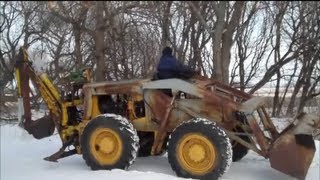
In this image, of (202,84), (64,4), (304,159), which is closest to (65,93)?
(202,84)

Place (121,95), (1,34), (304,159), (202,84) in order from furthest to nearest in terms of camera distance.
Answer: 1. (1,34)
2. (121,95)
3. (202,84)
4. (304,159)

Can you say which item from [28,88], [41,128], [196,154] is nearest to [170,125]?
[196,154]

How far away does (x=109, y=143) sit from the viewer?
7.60 metres

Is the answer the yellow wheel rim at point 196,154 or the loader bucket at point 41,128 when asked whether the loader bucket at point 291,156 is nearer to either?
the yellow wheel rim at point 196,154

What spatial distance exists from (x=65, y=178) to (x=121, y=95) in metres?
1.82

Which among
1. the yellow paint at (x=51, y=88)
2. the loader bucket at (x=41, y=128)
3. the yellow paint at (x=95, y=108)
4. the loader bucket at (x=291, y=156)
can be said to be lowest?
the loader bucket at (x=291, y=156)

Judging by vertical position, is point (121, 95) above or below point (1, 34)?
below

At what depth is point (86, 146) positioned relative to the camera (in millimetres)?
7766

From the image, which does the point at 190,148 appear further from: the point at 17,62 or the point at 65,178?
the point at 17,62

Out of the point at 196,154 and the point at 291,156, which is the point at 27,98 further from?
the point at 291,156

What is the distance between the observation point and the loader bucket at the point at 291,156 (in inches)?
263

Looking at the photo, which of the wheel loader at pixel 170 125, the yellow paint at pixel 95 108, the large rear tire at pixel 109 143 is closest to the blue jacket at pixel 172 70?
the wheel loader at pixel 170 125

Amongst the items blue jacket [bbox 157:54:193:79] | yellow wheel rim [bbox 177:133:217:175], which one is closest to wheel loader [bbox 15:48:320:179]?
yellow wheel rim [bbox 177:133:217:175]

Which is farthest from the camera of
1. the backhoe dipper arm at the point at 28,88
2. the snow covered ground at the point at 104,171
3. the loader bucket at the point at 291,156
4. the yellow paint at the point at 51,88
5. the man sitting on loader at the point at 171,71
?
the backhoe dipper arm at the point at 28,88
